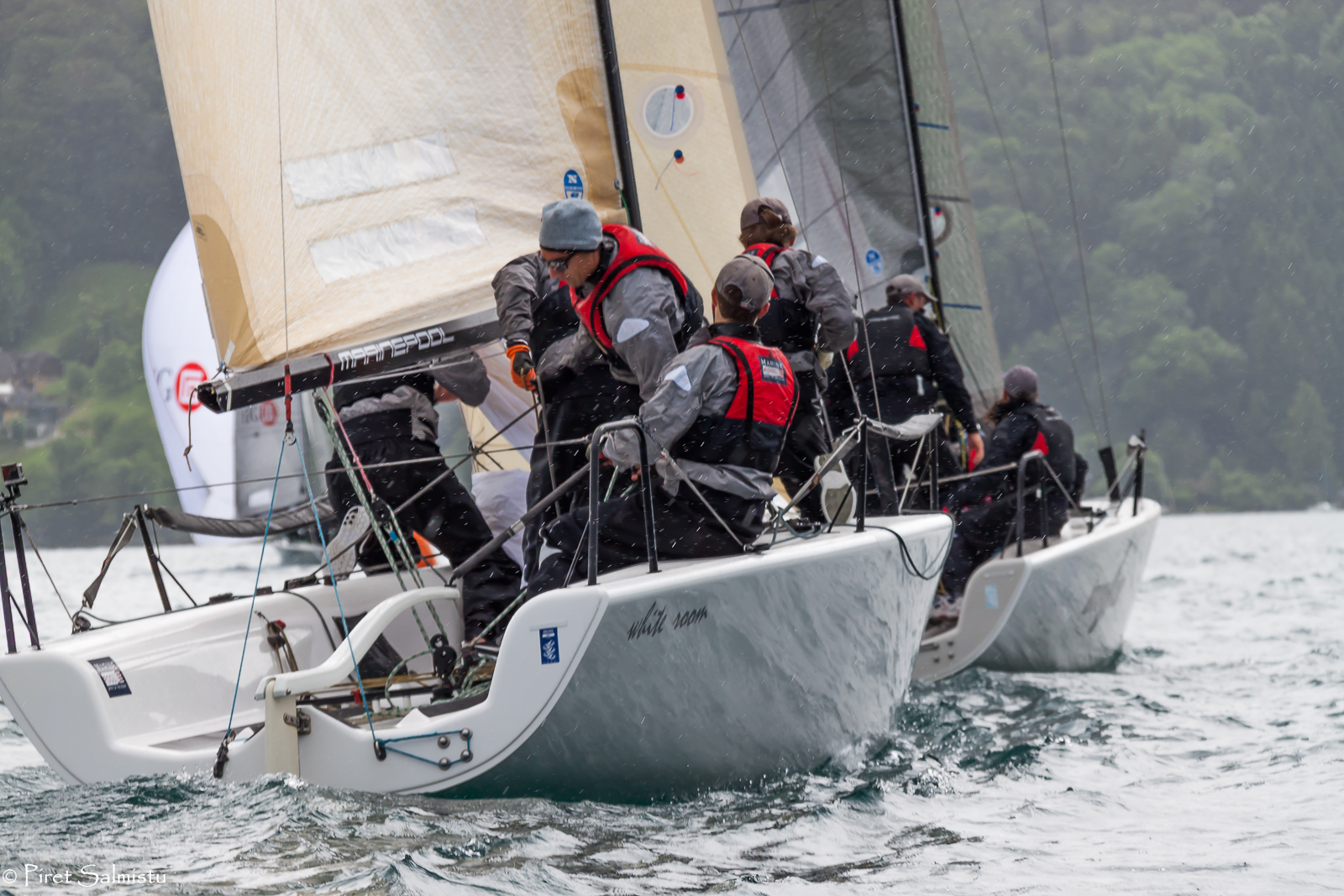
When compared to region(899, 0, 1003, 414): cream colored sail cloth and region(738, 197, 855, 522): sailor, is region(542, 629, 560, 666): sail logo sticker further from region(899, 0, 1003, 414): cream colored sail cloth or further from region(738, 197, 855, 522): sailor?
region(899, 0, 1003, 414): cream colored sail cloth

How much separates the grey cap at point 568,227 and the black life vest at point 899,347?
8.83ft

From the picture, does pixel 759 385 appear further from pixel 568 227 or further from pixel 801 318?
pixel 801 318

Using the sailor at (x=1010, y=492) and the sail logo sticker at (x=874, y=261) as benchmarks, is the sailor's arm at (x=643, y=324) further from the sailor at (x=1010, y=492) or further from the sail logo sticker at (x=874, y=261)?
the sail logo sticker at (x=874, y=261)

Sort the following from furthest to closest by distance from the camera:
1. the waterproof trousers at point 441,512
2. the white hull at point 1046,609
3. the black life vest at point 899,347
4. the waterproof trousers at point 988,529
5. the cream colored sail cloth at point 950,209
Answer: the cream colored sail cloth at point 950,209 → the waterproof trousers at point 988,529 → the black life vest at point 899,347 → the white hull at point 1046,609 → the waterproof trousers at point 441,512

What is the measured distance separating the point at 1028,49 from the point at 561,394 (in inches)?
2228

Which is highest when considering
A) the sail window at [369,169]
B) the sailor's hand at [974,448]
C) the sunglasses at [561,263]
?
the sail window at [369,169]

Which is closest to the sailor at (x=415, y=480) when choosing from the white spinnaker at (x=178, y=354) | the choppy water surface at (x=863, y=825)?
the choppy water surface at (x=863, y=825)

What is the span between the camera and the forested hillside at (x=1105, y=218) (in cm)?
4322

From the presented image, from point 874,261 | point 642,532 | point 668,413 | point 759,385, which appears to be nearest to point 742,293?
point 759,385

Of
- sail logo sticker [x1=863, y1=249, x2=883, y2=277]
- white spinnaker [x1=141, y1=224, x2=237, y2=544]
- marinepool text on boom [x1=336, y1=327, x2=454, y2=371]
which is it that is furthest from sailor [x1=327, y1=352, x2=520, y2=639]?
white spinnaker [x1=141, y1=224, x2=237, y2=544]

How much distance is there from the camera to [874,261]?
8.32 m

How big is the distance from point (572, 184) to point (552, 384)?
785 millimetres

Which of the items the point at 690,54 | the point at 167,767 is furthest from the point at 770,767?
the point at 690,54

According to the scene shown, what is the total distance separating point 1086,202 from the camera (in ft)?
181
